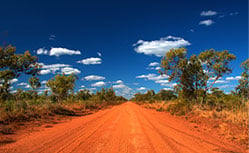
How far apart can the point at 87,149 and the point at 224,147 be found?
4903mm

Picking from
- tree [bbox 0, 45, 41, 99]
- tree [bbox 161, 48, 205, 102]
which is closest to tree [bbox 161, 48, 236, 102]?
tree [bbox 161, 48, 205, 102]

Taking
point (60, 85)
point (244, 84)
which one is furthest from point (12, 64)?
point (244, 84)

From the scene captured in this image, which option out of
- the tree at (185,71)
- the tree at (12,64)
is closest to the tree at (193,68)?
the tree at (185,71)

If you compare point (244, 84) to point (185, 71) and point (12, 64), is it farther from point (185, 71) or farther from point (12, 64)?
point (12, 64)

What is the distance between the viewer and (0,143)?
20.3 ft

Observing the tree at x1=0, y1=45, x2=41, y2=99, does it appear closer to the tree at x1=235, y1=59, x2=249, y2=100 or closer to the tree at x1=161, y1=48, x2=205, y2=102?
the tree at x1=161, y1=48, x2=205, y2=102

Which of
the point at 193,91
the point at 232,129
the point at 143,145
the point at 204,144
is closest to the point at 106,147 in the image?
the point at 143,145

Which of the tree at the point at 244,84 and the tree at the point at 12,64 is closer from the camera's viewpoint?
the tree at the point at 12,64

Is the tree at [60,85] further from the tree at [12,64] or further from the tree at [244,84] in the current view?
the tree at [244,84]

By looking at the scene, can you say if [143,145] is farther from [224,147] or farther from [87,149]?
[224,147]

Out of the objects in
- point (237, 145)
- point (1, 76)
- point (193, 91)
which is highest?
point (1, 76)

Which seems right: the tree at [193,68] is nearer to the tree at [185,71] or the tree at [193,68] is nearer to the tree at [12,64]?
the tree at [185,71]

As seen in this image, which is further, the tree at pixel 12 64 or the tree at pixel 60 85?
the tree at pixel 60 85

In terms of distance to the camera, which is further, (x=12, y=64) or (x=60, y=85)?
(x=60, y=85)
